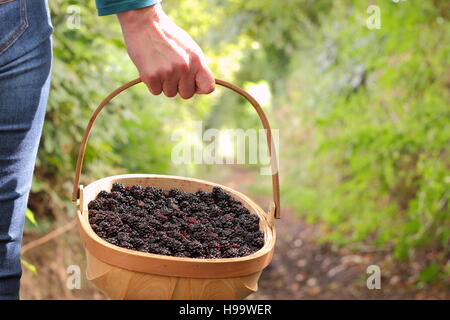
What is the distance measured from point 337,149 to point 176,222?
4.23 meters

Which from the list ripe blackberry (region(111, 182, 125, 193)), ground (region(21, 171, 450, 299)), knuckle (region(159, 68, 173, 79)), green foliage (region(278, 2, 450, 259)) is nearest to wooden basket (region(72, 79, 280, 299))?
ripe blackberry (region(111, 182, 125, 193))

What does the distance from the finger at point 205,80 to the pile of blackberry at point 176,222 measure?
0.35 metres

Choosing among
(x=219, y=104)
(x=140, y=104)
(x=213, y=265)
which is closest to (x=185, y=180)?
(x=213, y=265)

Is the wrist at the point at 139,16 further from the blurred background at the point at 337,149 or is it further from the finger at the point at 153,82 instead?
the blurred background at the point at 337,149

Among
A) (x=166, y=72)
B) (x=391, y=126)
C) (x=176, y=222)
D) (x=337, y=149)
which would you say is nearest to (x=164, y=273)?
(x=176, y=222)

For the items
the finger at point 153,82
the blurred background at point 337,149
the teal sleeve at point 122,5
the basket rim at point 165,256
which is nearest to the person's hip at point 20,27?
the teal sleeve at point 122,5

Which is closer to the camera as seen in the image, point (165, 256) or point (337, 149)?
point (165, 256)

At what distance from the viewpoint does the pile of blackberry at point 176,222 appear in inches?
55.7

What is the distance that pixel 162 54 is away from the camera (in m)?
1.29

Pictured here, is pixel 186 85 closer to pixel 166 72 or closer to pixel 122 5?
pixel 166 72

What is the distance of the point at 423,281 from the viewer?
4.12 meters

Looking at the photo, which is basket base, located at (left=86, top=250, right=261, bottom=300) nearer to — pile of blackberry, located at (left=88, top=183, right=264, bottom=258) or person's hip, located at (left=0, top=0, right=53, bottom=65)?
pile of blackberry, located at (left=88, top=183, right=264, bottom=258)

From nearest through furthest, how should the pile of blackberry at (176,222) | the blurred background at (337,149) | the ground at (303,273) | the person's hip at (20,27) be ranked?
the person's hip at (20,27)
the pile of blackberry at (176,222)
the blurred background at (337,149)
the ground at (303,273)

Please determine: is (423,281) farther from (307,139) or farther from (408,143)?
(307,139)
